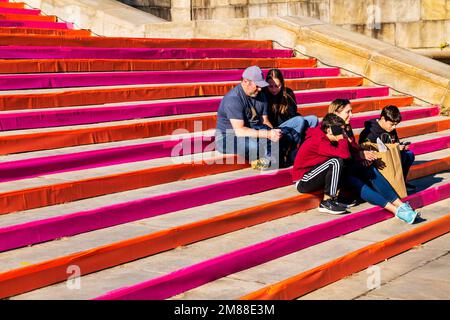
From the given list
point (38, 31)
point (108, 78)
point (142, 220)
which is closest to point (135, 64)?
point (108, 78)

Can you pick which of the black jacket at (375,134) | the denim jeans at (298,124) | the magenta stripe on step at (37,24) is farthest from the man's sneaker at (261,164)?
the magenta stripe on step at (37,24)

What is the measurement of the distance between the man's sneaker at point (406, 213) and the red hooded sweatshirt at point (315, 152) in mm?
727

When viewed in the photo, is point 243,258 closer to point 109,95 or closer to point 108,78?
point 109,95

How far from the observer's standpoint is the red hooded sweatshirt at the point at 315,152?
755 cm

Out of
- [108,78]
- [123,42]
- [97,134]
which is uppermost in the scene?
[123,42]

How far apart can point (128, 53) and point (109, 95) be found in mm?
1498

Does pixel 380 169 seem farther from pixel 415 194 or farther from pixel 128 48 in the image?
pixel 128 48

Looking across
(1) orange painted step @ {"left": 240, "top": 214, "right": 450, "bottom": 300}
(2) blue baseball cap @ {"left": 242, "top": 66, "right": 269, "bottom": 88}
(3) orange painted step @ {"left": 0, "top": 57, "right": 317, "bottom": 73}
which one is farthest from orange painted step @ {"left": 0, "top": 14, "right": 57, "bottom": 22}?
(1) orange painted step @ {"left": 240, "top": 214, "right": 450, "bottom": 300}

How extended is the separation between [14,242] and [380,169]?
359cm

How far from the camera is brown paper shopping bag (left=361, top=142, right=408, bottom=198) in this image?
7.98m

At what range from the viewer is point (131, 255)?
19.9ft

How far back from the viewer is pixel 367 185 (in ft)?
26.2

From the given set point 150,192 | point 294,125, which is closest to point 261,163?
point 294,125
